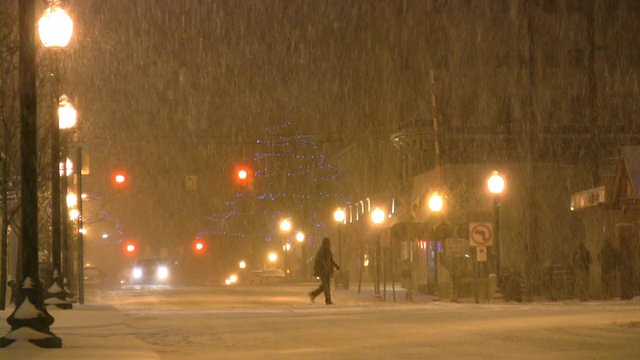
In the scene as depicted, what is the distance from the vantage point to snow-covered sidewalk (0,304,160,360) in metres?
12.1

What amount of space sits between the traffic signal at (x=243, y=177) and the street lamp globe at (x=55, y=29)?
19572 millimetres

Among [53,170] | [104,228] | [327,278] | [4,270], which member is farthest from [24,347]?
[104,228]

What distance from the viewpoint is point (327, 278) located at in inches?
1158

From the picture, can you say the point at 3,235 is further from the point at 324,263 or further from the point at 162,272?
the point at 162,272

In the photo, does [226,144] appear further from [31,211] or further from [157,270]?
[31,211]

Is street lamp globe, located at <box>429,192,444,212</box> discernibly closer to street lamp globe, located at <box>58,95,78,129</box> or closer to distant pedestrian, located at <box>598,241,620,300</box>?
distant pedestrian, located at <box>598,241,620,300</box>

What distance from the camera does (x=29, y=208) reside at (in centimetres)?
1324

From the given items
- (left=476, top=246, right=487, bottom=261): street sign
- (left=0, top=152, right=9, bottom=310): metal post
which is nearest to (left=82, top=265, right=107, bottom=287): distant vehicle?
(left=0, top=152, right=9, bottom=310): metal post

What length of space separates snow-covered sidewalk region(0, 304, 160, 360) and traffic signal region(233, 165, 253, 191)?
15042 millimetres

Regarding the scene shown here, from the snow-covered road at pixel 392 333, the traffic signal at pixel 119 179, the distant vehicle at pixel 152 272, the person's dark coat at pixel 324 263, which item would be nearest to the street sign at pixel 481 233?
the person's dark coat at pixel 324 263

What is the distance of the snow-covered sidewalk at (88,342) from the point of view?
12133 mm

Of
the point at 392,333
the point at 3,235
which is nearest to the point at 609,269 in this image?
the point at 3,235

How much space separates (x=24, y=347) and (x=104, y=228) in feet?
267

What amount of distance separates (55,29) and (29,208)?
16.7 ft
